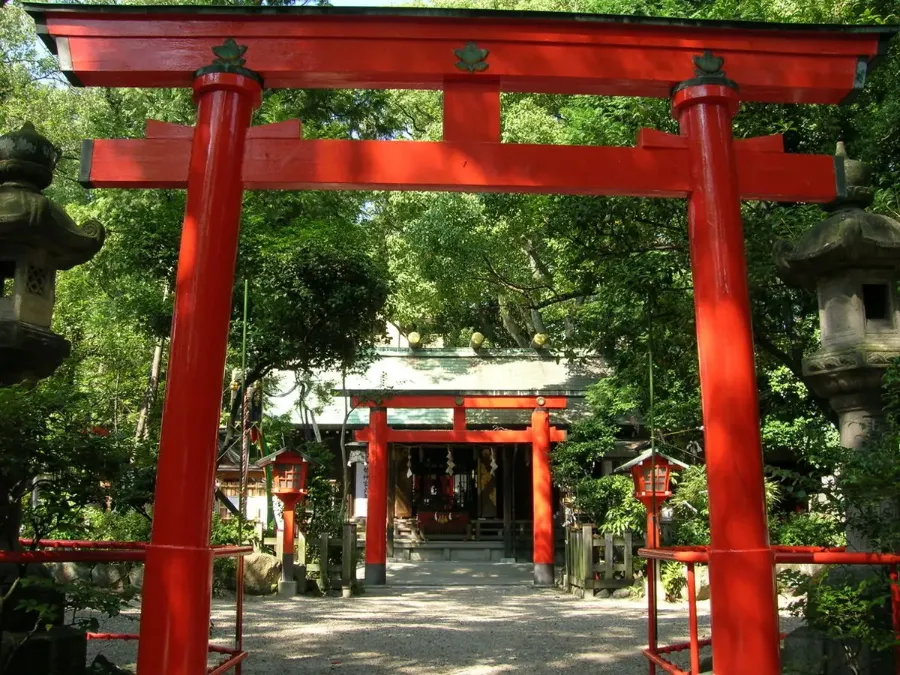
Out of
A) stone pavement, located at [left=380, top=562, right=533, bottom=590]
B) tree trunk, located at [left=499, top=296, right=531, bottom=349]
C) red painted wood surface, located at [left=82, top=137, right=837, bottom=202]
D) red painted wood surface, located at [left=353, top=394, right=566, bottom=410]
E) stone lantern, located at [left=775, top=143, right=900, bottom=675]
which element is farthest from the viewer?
tree trunk, located at [left=499, top=296, right=531, bottom=349]

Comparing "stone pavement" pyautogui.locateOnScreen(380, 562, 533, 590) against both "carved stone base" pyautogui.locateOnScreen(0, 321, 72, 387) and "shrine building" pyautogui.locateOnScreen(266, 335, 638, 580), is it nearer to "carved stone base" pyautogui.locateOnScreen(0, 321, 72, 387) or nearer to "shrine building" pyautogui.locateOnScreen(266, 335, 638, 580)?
"shrine building" pyautogui.locateOnScreen(266, 335, 638, 580)

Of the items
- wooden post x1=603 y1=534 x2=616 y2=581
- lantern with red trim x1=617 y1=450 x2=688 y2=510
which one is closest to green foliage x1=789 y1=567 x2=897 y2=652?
lantern with red trim x1=617 y1=450 x2=688 y2=510

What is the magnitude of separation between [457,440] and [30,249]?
10.5 meters

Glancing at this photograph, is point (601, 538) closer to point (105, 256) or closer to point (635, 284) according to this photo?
point (635, 284)

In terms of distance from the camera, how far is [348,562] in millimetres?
12648

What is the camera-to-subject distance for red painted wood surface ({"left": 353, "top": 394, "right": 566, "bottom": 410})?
14.3 m

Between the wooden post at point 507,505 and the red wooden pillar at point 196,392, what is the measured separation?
1435 centimetres

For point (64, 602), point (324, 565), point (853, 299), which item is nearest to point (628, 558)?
point (324, 565)

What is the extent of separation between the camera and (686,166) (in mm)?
4965

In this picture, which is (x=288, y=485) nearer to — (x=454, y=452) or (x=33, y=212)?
(x=454, y=452)

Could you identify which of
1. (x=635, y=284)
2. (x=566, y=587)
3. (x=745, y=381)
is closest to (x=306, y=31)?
(x=745, y=381)

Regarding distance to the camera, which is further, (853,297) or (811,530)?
(811,530)

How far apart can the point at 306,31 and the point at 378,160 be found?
0.92 metres

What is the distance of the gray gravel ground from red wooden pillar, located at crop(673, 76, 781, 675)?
222 cm
